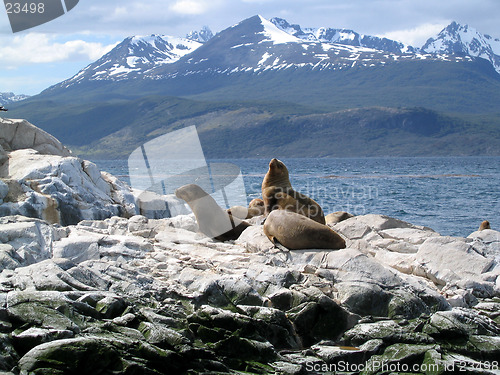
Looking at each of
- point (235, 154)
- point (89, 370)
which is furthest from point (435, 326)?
point (235, 154)

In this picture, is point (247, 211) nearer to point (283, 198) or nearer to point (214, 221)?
point (283, 198)

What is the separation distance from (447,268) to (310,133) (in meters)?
159

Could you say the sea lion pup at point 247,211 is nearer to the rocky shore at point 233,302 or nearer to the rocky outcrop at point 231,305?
the rocky shore at point 233,302

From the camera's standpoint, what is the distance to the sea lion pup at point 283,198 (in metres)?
11.5

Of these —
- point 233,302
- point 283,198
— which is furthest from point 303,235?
point 283,198

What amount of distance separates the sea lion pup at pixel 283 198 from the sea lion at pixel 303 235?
5.44 feet

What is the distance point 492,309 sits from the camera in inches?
317

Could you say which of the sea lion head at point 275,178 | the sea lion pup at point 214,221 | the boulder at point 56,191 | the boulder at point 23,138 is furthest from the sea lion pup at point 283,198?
the boulder at point 23,138

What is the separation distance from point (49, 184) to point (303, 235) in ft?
17.2

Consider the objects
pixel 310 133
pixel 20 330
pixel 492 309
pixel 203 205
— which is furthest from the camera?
pixel 310 133

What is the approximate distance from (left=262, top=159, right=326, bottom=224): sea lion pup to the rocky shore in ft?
3.55

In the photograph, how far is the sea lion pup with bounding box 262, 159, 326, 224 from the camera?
1148 cm

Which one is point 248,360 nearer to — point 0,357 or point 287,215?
point 0,357

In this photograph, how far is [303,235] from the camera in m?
9.46
